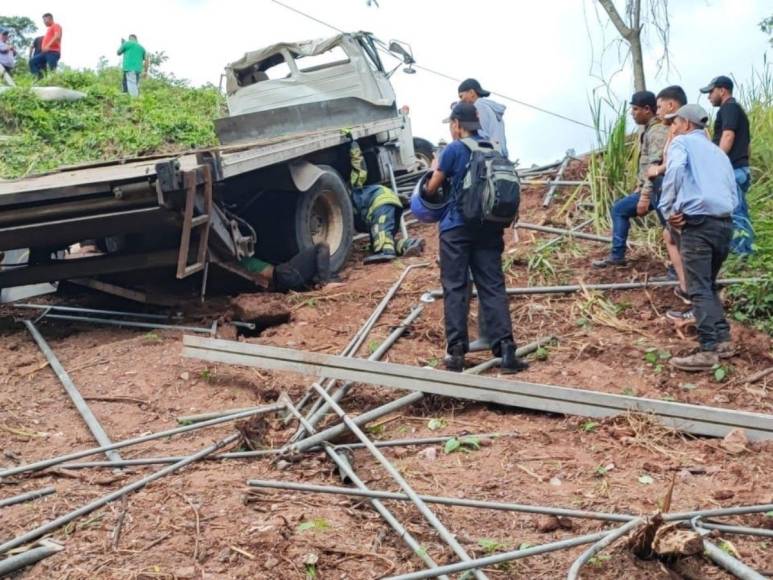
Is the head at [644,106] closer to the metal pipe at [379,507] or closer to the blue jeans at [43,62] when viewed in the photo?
the metal pipe at [379,507]

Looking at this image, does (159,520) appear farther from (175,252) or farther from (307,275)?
(307,275)

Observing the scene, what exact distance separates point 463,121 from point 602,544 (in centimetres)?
316

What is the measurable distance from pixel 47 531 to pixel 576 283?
4979 mm

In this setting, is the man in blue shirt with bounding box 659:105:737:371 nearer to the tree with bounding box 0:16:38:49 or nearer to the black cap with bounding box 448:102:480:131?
the black cap with bounding box 448:102:480:131

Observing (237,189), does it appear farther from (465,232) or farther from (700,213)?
(700,213)

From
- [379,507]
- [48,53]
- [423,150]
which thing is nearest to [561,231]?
[423,150]

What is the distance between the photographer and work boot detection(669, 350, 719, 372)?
539cm

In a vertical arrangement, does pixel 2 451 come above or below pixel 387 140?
below

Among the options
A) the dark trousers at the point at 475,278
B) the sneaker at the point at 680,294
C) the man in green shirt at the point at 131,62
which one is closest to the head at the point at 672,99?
the sneaker at the point at 680,294

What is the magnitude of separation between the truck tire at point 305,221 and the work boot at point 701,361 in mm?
3753

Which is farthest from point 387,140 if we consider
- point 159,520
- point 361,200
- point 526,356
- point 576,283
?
point 159,520

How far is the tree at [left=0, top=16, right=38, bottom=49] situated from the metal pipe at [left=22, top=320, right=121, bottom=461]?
77.4 feet

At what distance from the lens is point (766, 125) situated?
9156mm

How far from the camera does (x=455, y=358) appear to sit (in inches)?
219
